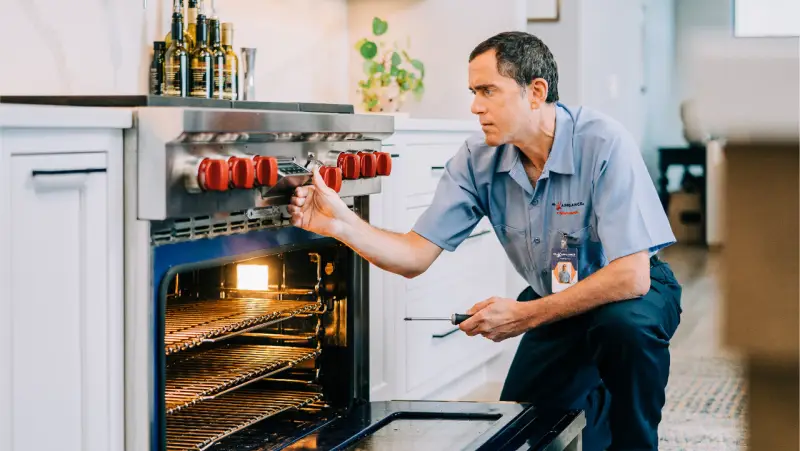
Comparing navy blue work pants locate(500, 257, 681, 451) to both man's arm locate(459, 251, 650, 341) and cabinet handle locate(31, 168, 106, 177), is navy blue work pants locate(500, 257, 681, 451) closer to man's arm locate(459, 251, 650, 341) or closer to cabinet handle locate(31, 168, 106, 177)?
man's arm locate(459, 251, 650, 341)

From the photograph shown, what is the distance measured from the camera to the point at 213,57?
7.96 ft

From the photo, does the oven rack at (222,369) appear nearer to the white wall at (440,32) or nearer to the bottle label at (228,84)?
the bottle label at (228,84)

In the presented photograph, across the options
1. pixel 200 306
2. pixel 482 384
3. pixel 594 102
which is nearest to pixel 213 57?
pixel 200 306

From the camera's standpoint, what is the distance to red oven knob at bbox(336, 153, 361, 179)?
2061 millimetres

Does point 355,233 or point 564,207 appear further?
point 564,207

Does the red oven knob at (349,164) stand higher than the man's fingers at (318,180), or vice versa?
the red oven knob at (349,164)

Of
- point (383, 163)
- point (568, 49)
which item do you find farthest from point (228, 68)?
point (568, 49)

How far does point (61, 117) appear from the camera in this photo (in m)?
1.42

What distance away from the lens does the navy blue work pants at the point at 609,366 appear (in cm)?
212

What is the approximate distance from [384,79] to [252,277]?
1.44 m

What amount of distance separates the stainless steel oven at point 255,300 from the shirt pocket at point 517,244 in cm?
31

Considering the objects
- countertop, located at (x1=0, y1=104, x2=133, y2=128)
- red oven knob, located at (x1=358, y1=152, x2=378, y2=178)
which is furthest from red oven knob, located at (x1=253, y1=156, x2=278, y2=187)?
red oven knob, located at (x1=358, y1=152, x2=378, y2=178)

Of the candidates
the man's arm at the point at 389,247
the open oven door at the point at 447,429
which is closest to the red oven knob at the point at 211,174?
the man's arm at the point at 389,247

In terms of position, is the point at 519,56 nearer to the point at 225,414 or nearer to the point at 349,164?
the point at 349,164
